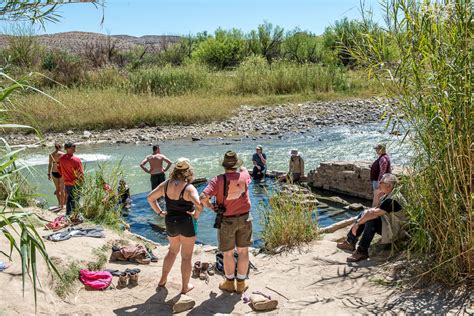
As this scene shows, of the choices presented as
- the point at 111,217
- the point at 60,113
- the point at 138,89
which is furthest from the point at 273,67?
the point at 111,217

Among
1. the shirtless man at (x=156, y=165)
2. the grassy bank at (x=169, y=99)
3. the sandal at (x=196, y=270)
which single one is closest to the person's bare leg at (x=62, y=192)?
the shirtless man at (x=156, y=165)

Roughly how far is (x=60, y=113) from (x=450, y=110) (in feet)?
68.8

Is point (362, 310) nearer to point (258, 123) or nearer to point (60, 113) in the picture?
point (258, 123)

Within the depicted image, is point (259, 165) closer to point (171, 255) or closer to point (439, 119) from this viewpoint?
point (171, 255)

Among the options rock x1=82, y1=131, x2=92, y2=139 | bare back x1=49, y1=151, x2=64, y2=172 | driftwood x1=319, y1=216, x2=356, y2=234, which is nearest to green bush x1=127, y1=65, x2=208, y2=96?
rock x1=82, y1=131, x2=92, y2=139

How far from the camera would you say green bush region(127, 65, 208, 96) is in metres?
27.4

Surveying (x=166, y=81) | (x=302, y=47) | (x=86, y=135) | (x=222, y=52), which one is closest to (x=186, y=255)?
(x=86, y=135)

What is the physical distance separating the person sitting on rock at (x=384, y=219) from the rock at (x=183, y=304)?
6.39 ft

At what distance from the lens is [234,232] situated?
4992mm

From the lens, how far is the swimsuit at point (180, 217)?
A: 482 centimetres

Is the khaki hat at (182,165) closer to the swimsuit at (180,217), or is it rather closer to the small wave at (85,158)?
the swimsuit at (180,217)

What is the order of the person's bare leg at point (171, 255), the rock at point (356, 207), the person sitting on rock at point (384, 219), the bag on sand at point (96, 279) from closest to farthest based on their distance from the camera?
the person's bare leg at point (171, 255), the bag on sand at point (96, 279), the person sitting on rock at point (384, 219), the rock at point (356, 207)

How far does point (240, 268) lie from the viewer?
5.14m

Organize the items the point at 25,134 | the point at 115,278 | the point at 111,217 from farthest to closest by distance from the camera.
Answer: the point at 25,134 → the point at 111,217 → the point at 115,278
